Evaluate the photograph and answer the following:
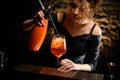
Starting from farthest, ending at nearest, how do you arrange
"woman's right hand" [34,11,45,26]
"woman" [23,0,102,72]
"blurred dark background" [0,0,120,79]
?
"blurred dark background" [0,0,120,79] → "woman" [23,0,102,72] → "woman's right hand" [34,11,45,26]

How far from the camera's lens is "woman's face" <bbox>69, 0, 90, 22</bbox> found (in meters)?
2.91

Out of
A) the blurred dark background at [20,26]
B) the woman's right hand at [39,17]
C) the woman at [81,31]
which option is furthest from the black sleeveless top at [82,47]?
the woman's right hand at [39,17]

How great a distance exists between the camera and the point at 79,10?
297 cm

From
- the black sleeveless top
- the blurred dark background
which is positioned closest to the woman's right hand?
the black sleeveless top

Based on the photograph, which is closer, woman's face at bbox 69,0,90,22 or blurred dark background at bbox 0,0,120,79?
woman's face at bbox 69,0,90,22

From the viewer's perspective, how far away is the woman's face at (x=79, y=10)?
291 centimetres

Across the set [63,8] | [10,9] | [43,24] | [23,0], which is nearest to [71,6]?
[43,24]

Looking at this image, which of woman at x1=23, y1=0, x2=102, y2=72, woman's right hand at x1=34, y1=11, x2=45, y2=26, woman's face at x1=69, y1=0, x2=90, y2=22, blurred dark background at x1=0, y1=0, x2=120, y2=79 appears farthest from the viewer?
blurred dark background at x1=0, y1=0, x2=120, y2=79

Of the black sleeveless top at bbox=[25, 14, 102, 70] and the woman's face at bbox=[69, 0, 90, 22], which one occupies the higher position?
the woman's face at bbox=[69, 0, 90, 22]

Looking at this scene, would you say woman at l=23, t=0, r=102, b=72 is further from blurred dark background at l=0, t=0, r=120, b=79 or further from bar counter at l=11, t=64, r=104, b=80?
bar counter at l=11, t=64, r=104, b=80

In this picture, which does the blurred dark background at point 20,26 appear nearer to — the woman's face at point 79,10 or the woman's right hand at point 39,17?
the woman's face at point 79,10

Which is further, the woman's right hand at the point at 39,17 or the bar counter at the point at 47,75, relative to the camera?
the woman's right hand at the point at 39,17

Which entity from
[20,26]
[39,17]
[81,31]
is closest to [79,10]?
[81,31]

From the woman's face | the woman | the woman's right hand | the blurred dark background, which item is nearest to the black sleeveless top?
the woman
